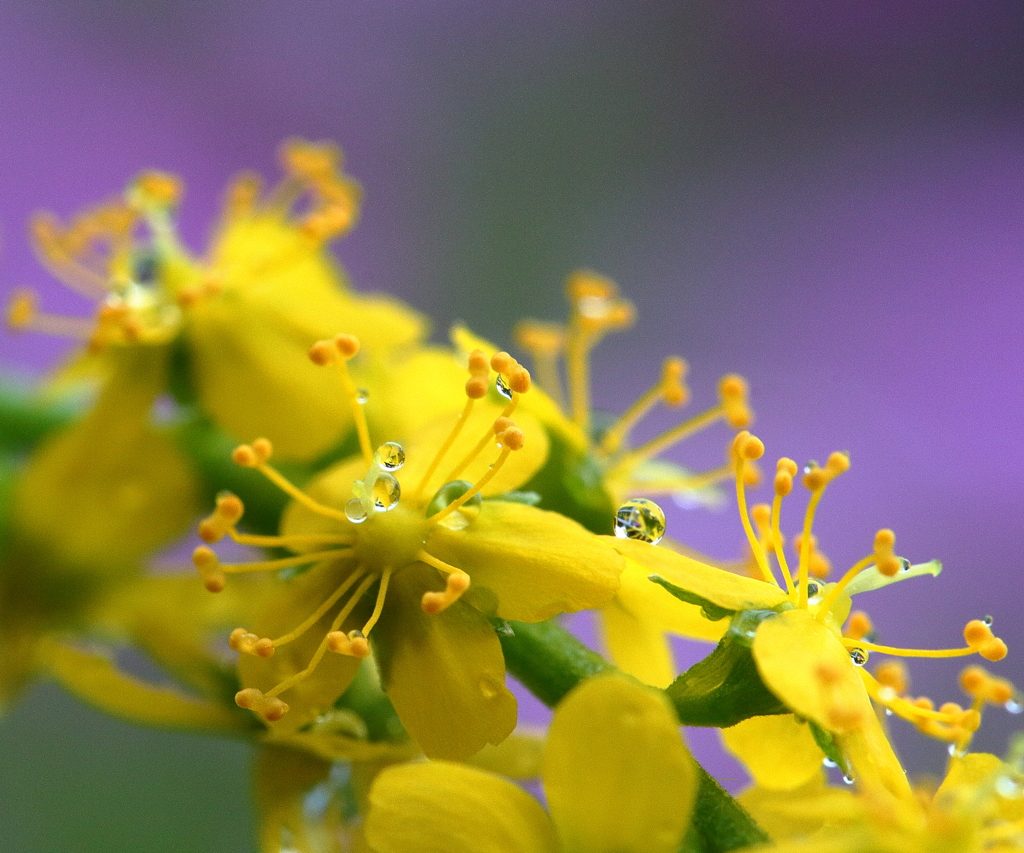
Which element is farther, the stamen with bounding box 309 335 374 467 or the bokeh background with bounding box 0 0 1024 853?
the bokeh background with bounding box 0 0 1024 853

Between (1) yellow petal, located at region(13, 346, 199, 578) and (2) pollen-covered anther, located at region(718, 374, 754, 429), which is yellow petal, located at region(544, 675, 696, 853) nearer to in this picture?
(2) pollen-covered anther, located at region(718, 374, 754, 429)

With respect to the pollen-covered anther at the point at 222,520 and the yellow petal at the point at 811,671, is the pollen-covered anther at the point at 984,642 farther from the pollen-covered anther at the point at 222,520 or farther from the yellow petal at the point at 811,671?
the pollen-covered anther at the point at 222,520

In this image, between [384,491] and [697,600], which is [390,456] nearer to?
[384,491]

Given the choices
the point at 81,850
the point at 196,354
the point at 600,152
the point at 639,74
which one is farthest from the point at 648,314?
the point at 196,354

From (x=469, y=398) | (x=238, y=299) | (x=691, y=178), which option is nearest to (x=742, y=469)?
(x=469, y=398)

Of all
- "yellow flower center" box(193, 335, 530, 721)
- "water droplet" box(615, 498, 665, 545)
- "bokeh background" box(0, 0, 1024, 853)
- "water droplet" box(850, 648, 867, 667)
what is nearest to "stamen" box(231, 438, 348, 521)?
"yellow flower center" box(193, 335, 530, 721)

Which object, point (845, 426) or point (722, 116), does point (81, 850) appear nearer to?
point (845, 426)

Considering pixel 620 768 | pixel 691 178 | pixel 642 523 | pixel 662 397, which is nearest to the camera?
pixel 620 768
